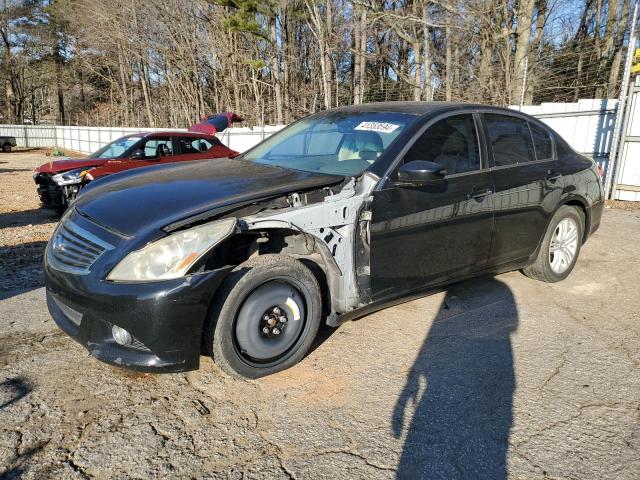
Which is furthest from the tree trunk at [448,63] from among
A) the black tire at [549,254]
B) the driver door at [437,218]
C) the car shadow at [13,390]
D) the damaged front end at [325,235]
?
the car shadow at [13,390]

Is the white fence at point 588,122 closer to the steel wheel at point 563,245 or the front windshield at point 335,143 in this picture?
the steel wheel at point 563,245

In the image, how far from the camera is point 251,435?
2373 mm

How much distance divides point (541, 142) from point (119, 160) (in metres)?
6.70

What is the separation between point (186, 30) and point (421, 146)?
2859cm

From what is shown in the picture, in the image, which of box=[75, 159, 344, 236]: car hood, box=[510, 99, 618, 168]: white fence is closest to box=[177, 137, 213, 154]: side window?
box=[75, 159, 344, 236]: car hood

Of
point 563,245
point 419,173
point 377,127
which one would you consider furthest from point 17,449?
point 563,245

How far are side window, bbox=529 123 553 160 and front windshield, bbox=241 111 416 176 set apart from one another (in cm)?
147

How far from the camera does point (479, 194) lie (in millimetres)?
3668

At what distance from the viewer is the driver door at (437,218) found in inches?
125

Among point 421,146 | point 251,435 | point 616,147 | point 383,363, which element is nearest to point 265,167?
point 421,146

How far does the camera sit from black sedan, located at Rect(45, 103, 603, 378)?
8.22 feet

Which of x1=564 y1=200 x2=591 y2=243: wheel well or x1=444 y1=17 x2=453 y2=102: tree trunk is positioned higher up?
x1=444 y1=17 x2=453 y2=102: tree trunk

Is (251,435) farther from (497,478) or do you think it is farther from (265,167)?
(265,167)

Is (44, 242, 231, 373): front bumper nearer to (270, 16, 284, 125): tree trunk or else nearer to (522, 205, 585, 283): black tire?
(522, 205, 585, 283): black tire
